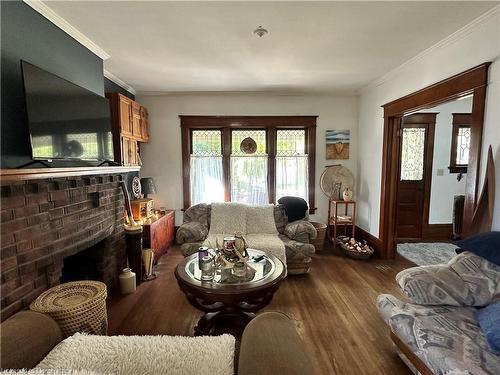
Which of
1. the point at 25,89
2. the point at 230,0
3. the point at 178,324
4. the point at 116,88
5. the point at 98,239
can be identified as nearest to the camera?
the point at 25,89

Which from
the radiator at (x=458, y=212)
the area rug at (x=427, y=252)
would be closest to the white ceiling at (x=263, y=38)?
the radiator at (x=458, y=212)

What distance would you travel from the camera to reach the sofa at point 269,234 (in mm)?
3086

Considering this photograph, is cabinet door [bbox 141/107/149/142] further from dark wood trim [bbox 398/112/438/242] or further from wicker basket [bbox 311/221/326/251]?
dark wood trim [bbox 398/112/438/242]

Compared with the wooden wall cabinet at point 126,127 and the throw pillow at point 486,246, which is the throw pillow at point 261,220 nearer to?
the wooden wall cabinet at point 126,127

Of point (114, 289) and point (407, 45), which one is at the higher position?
point (407, 45)

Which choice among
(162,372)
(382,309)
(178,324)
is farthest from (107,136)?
(382,309)

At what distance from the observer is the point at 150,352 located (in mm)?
1135

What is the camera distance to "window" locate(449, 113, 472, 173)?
14.1 feet

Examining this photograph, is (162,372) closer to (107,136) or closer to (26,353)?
(26,353)

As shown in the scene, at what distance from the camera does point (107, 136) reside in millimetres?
2629

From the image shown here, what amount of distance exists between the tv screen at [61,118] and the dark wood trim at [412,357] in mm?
2710

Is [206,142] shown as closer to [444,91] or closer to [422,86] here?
[422,86]

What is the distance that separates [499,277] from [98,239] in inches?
126

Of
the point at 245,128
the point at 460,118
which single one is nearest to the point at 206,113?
the point at 245,128
